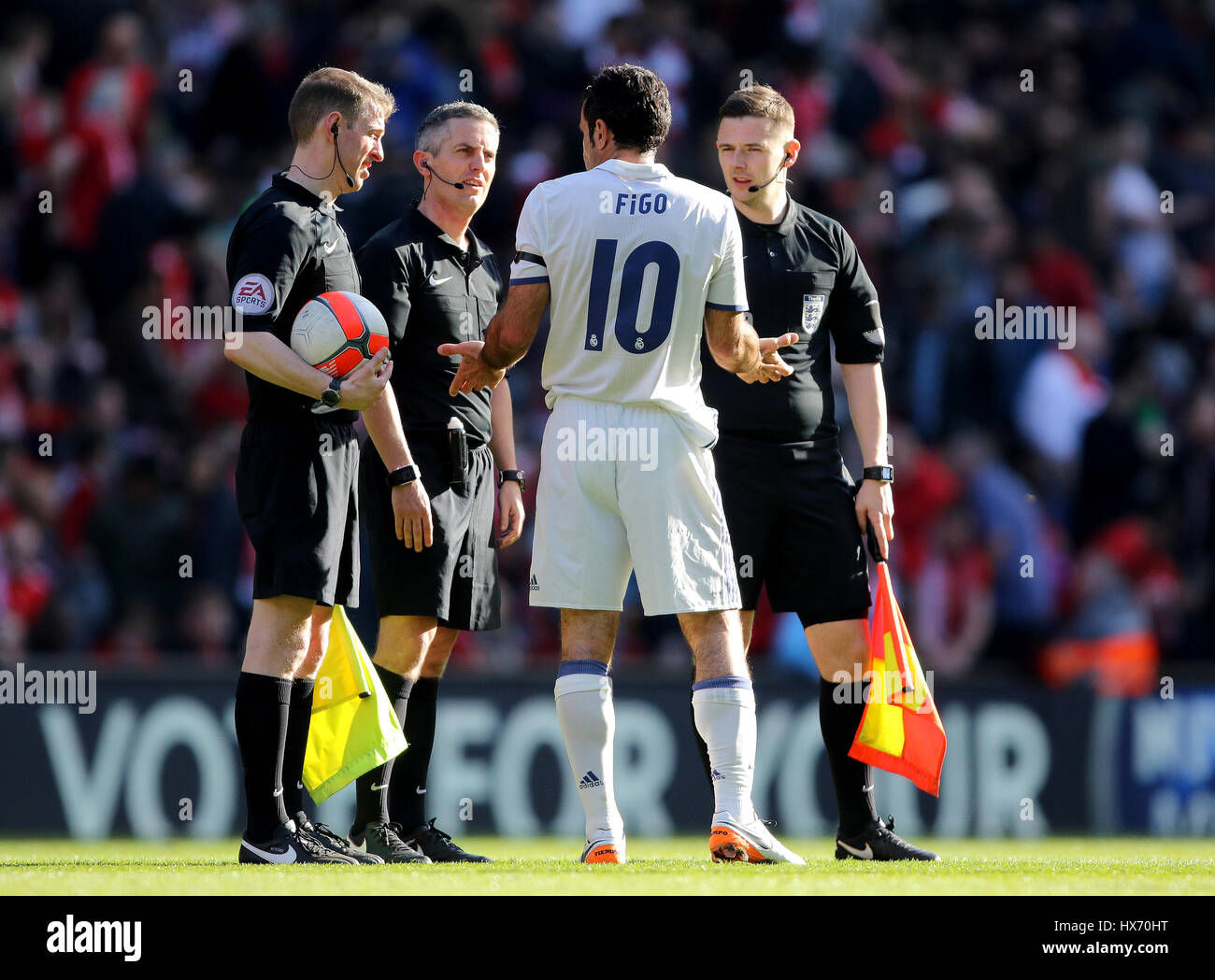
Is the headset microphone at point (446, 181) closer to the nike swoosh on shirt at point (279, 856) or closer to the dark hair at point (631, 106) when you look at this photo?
the dark hair at point (631, 106)

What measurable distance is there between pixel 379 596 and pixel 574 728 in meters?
1.03

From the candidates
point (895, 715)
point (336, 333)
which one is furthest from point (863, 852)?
point (336, 333)

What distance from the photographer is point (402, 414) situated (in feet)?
19.7

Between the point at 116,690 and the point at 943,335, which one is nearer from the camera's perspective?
the point at 116,690

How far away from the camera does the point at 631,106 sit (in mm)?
5332

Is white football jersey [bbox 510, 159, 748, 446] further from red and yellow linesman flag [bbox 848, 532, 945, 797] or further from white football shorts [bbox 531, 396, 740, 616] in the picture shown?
red and yellow linesman flag [bbox 848, 532, 945, 797]

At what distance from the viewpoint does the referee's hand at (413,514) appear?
18.5 ft

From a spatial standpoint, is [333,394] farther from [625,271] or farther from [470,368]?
[625,271]

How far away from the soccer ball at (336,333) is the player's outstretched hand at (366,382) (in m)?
0.03

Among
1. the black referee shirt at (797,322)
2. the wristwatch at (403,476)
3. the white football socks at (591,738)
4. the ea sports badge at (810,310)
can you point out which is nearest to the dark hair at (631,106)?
the black referee shirt at (797,322)

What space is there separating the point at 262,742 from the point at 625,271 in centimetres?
182

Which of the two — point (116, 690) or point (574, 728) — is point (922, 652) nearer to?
point (116, 690)
